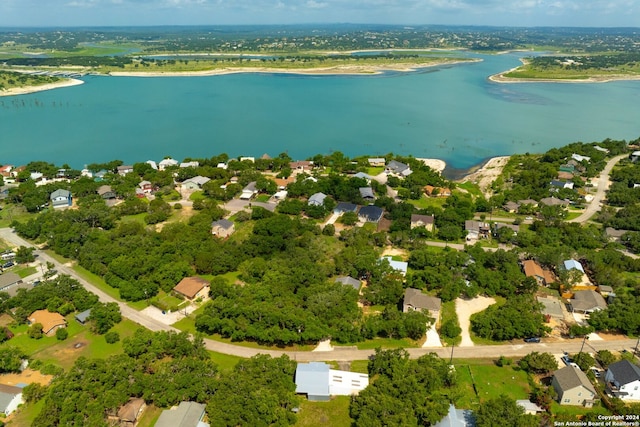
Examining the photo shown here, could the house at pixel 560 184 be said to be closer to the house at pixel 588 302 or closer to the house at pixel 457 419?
the house at pixel 588 302

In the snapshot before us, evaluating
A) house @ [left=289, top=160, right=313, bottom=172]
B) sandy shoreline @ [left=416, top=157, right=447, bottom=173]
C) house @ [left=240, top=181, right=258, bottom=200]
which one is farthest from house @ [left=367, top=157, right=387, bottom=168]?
house @ [left=240, top=181, right=258, bottom=200]

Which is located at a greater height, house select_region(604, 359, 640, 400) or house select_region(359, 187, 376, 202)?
house select_region(359, 187, 376, 202)

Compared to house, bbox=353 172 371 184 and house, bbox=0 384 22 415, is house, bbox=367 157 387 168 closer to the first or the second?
house, bbox=353 172 371 184

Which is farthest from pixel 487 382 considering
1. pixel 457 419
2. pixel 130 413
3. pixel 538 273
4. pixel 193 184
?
pixel 193 184

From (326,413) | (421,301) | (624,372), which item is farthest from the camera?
(421,301)

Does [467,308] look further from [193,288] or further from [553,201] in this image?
[553,201]

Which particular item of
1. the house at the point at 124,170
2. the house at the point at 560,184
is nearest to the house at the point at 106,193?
the house at the point at 124,170

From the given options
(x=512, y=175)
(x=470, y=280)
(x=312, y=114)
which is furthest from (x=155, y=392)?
(x=312, y=114)
